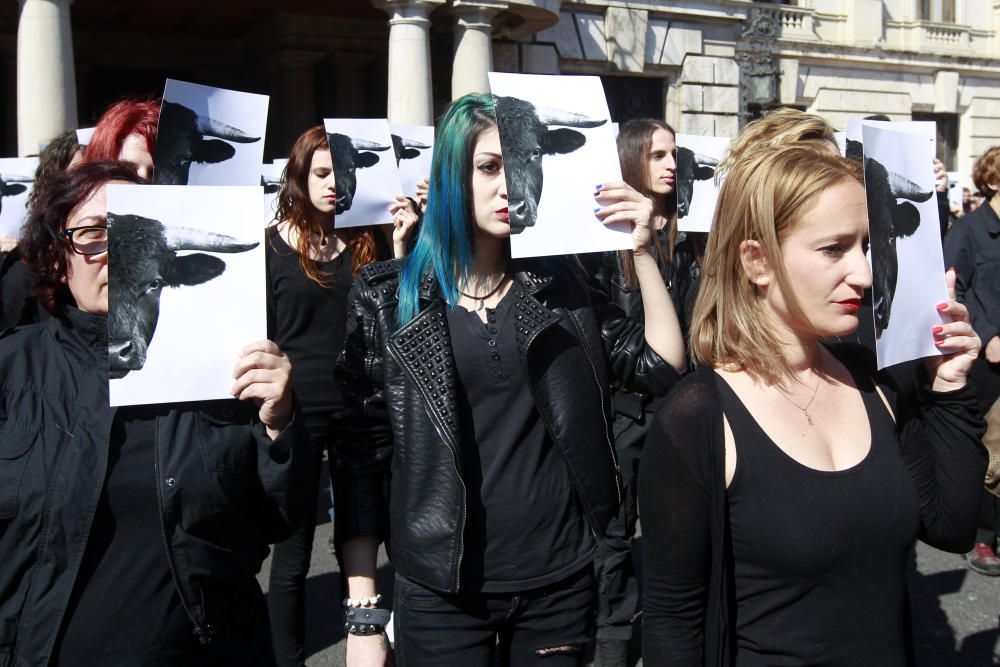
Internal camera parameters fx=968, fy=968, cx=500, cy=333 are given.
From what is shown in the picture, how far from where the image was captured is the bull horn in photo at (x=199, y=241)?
185 cm

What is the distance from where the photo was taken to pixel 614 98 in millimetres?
15500

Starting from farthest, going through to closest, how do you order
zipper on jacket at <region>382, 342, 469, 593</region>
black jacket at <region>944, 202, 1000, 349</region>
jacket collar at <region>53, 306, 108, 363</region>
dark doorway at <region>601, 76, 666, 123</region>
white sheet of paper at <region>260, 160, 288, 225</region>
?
dark doorway at <region>601, 76, 666, 123</region>
white sheet of paper at <region>260, 160, 288, 225</region>
black jacket at <region>944, 202, 1000, 349</region>
zipper on jacket at <region>382, 342, 469, 593</region>
jacket collar at <region>53, 306, 108, 363</region>

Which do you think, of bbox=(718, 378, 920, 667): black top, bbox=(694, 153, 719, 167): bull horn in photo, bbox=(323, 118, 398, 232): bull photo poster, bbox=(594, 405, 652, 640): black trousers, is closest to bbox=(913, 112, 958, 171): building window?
bbox=(694, 153, 719, 167): bull horn in photo

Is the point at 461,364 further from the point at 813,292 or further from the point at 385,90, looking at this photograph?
the point at 385,90

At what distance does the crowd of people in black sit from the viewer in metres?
1.72

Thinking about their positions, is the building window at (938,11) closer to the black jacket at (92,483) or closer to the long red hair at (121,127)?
the long red hair at (121,127)

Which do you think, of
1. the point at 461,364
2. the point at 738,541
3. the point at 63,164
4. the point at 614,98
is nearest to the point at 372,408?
the point at 461,364

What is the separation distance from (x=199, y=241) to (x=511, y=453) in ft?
2.85

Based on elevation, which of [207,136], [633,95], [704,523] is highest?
[633,95]

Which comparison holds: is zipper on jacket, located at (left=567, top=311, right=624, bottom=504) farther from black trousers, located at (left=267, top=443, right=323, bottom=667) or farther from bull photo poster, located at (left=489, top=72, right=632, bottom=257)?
black trousers, located at (left=267, top=443, right=323, bottom=667)

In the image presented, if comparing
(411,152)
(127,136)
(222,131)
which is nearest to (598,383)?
(127,136)

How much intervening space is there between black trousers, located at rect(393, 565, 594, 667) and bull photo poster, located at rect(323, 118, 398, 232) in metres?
2.26

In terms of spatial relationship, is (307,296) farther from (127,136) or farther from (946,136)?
(946,136)

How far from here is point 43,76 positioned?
895 centimetres
